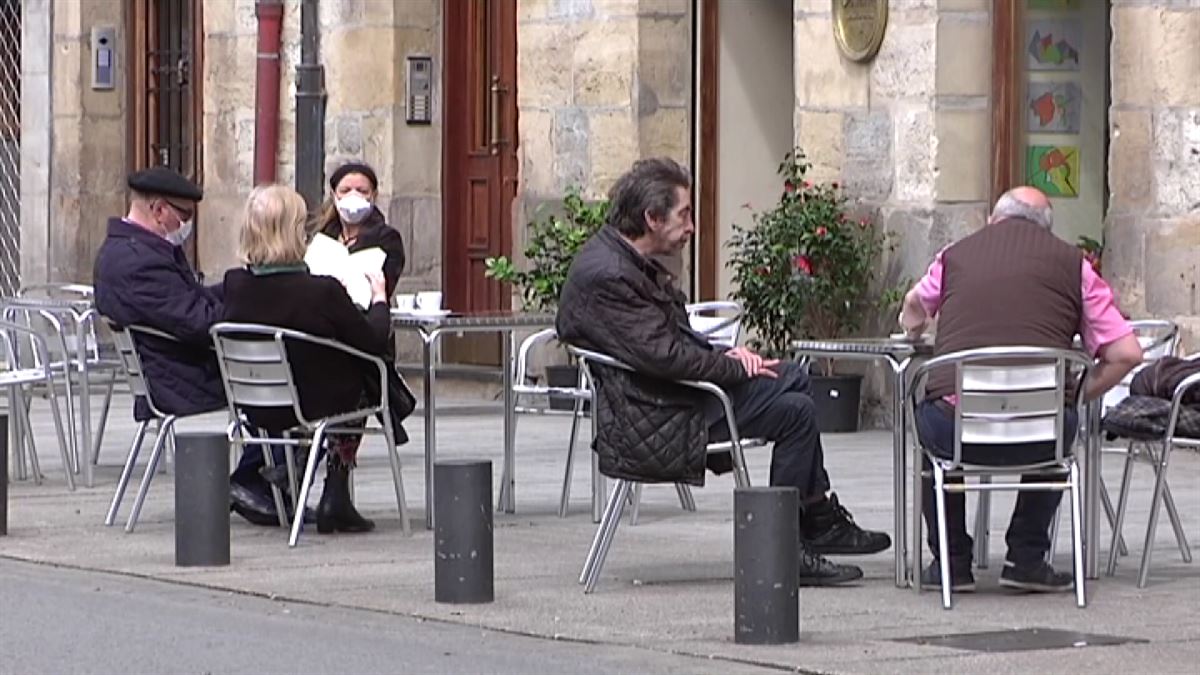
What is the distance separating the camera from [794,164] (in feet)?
54.6

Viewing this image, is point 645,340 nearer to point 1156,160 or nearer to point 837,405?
point 1156,160

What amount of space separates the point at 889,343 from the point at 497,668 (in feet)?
7.96

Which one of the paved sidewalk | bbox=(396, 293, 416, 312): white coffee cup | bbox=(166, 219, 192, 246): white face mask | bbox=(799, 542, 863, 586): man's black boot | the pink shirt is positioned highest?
bbox=(166, 219, 192, 246): white face mask

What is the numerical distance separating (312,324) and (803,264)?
17.7 feet

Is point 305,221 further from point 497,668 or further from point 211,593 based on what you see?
point 497,668

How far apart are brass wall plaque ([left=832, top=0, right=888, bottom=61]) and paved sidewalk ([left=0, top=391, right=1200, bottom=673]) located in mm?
2955

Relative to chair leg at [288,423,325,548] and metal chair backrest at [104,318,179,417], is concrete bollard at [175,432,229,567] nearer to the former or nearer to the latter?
chair leg at [288,423,325,548]

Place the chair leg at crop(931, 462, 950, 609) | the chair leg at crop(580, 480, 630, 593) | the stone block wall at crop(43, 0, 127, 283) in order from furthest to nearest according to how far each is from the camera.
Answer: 1. the stone block wall at crop(43, 0, 127, 283)
2. the chair leg at crop(580, 480, 630, 593)
3. the chair leg at crop(931, 462, 950, 609)

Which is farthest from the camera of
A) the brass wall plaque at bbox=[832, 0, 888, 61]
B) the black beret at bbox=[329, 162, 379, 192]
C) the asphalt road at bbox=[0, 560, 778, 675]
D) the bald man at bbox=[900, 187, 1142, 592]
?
the brass wall plaque at bbox=[832, 0, 888, 61]

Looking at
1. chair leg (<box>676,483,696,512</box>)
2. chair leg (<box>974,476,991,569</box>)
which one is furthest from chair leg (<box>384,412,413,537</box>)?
chair leg (<box>974,476,991,569</box>)

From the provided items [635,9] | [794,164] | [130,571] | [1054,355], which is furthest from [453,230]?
[1054,355]

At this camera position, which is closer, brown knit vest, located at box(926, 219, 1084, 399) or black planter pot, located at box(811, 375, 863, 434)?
brown knit vest, located at box(926, 219, 1084, 399)

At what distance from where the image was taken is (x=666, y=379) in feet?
32.6

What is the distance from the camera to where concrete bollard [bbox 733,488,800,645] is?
342 inches
